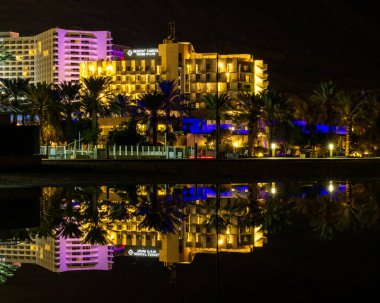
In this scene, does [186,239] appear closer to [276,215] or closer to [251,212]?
[276,215]

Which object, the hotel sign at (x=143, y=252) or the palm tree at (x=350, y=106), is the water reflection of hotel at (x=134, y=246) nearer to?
the hotel sign at (x=143, y=252)

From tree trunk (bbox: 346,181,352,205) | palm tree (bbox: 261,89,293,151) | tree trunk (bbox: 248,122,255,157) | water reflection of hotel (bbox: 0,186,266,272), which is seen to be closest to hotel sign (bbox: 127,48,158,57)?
palm tree (bbox: 261,89,293,151)

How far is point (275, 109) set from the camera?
96.8 meters

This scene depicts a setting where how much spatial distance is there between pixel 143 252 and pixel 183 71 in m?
133

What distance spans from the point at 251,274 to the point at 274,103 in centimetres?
8641

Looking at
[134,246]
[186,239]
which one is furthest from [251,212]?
[134,246]

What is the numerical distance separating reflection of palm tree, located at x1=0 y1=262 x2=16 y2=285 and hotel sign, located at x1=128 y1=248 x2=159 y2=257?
7.65 ft

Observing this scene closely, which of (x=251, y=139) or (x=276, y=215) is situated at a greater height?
(x=251, y=139)

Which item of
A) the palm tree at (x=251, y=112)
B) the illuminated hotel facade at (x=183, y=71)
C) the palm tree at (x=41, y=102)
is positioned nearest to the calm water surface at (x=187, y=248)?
the palm tree at (x=41, y=102)

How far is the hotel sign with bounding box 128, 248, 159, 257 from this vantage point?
13.2 metres

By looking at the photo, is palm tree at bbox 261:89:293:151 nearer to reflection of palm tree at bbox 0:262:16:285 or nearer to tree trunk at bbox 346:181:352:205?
tree trunk at bbox 346:181:352:205

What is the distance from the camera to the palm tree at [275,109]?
316 feet

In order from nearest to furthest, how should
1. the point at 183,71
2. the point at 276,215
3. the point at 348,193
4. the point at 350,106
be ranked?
the point at 276,215 < the point at 348,193 < the point at 350,106 < the point at 183,71

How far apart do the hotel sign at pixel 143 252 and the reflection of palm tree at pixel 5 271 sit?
7.65ft
